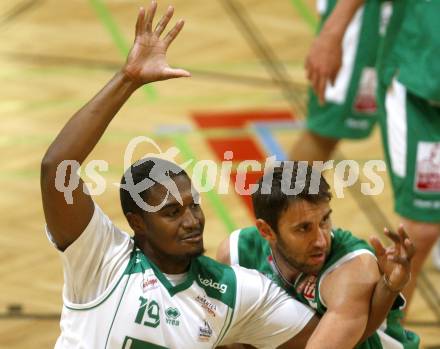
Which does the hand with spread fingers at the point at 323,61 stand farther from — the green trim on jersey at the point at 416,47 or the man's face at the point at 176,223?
the man's face at the point at 176,223

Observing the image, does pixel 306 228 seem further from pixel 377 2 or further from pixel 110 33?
pixel 110 33

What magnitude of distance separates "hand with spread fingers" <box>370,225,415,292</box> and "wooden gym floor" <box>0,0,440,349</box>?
67.8 inches

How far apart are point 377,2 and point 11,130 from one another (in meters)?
2.53

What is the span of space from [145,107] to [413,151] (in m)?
3.12

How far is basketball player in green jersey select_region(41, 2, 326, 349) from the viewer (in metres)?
3.48

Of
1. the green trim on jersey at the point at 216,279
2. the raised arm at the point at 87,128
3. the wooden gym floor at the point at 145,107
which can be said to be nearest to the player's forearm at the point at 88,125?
the raised arm at the point at 87,128

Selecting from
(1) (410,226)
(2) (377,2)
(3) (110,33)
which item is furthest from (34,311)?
(3) (110,33)

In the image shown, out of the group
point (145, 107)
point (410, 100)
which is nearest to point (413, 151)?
A: point (410, 100)

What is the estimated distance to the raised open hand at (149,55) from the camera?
3.50m

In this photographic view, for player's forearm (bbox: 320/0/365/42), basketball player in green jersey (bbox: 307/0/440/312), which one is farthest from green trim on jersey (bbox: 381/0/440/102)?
player's forearm (bbox: 320/0/365/42)

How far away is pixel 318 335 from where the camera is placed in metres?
3.68

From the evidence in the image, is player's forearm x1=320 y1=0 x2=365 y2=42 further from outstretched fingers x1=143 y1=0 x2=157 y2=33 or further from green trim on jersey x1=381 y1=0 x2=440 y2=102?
outstretched fingers x1=143 y1=0 x2=157 y2=33

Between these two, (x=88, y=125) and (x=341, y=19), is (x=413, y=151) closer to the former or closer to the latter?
(x=341, y=19)

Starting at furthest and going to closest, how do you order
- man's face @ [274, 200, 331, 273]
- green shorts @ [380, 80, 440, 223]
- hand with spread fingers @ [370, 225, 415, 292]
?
green shorts @ [380, 80, 440, 223], man's face @ [274, 200, 331, 273], hand with spread fingers @ [370, 225, 415, 292]
